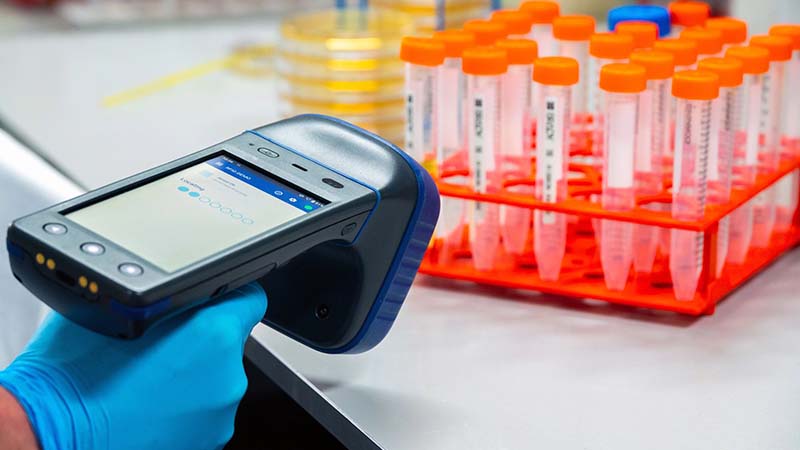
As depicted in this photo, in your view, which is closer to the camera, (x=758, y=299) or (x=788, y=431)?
(x=788, y=431)

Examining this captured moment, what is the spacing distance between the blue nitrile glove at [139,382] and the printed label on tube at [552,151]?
14.5 inches

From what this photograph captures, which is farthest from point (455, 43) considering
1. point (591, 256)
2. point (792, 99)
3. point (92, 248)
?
point (92, 248)

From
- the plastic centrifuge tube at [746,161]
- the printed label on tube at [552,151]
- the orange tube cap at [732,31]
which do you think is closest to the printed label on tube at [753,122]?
the plastic centrifuge tube at [746,161]

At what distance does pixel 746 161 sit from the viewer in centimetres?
108

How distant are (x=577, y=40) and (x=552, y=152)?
208mm

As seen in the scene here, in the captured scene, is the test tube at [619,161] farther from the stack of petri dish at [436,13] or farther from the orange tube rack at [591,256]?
the stack of petri dish at [436,13]

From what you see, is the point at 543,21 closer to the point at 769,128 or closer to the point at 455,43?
the point at 455,43

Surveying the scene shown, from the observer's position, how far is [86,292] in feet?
2.34

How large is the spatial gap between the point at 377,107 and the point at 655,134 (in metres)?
0.47

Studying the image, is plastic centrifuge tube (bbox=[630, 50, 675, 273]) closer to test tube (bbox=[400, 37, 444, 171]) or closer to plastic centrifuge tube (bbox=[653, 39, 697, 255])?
plastic centrifuge tube (bbox=[653, 39, 697, 255])

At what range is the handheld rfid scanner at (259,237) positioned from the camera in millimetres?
720

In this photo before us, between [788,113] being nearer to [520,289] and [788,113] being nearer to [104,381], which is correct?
[520,289]

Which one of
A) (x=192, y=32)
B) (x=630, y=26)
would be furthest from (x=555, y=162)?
(x=192, y=32)

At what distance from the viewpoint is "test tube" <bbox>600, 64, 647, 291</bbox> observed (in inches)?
38.6
